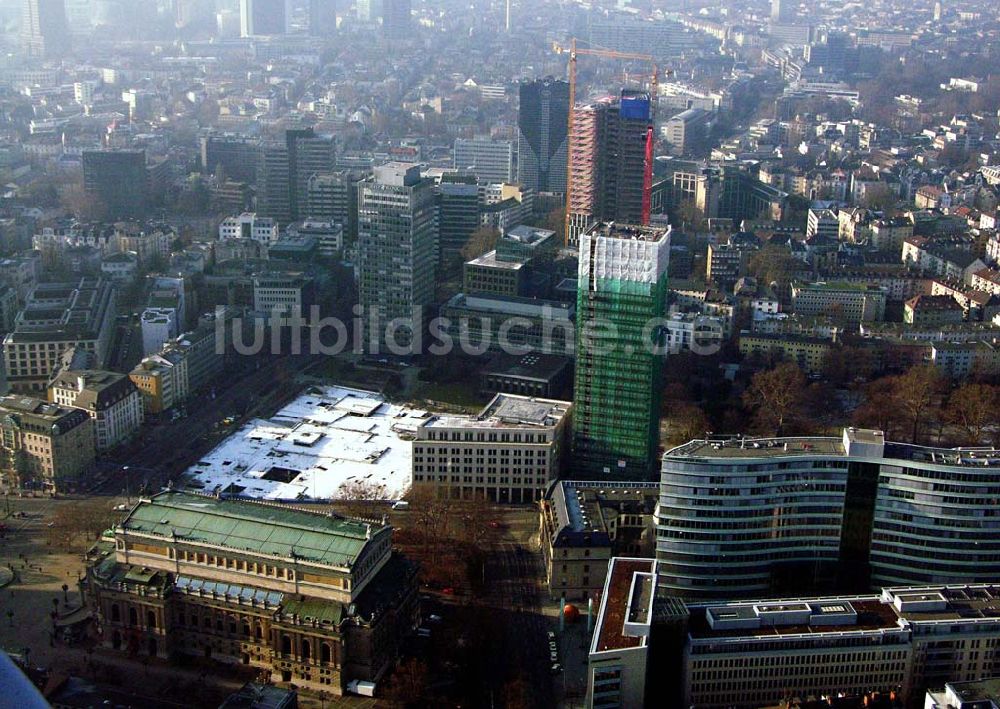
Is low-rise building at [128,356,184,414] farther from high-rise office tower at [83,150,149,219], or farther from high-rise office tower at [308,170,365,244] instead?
high-rise office tower at [83,150,149,219]

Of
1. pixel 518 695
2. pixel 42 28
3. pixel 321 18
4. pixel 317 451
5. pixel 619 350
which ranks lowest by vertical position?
pixel 317 451

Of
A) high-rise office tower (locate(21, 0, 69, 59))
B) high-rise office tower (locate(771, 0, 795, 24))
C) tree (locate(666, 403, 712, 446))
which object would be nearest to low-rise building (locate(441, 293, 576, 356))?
tree (locate(666, 403, 712, 446))

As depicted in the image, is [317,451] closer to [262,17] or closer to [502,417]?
[502,417]

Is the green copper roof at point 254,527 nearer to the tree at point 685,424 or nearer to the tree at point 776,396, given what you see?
the tree at point 685,424

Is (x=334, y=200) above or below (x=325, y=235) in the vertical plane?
above

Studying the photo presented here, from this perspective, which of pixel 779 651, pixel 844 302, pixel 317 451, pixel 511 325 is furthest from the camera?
pixel 844 302

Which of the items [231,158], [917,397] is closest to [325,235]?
[231,158]
